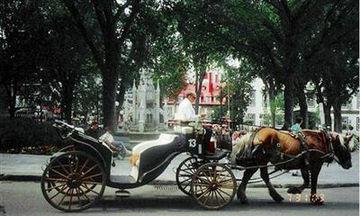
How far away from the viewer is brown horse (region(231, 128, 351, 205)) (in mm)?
11281

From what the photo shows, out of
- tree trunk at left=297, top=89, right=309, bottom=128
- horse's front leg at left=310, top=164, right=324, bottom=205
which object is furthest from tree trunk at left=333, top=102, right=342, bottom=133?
horse's front leg at left=310, top=164, right=324, bottom=205

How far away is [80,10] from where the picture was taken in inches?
1080

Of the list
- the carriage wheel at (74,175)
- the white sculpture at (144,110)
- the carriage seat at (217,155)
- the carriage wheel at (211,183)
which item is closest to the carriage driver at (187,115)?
the carriage seat at (217,155)

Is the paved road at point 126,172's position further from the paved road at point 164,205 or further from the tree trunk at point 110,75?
the tree trunk at point 110,75

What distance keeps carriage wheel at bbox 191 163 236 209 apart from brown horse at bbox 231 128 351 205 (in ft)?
2.85

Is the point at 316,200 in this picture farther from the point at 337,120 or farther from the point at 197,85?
the point at 197,85

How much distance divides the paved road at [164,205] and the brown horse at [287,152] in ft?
1.54

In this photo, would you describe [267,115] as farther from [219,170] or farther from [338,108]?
[219,170]

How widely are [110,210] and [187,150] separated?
1.91 meters

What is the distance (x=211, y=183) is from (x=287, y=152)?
1.95 meters

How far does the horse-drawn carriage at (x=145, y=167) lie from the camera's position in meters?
10.0

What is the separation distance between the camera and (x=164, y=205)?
428 inches

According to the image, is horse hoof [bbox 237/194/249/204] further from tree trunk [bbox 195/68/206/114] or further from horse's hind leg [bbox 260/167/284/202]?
tree trunk [bbox 195/68/206/114]

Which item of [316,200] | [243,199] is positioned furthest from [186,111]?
[316,200]
